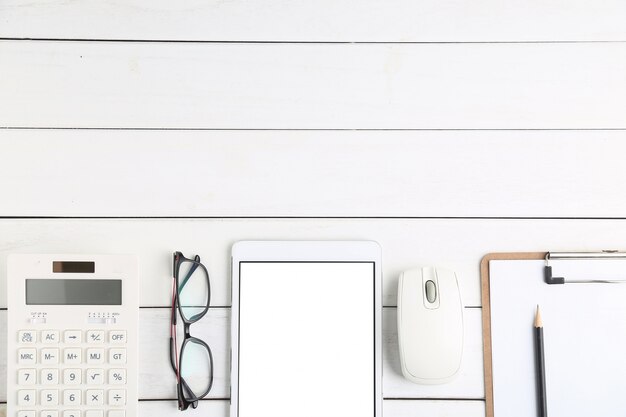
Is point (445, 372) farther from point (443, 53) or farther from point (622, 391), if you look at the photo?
point (443, 53)

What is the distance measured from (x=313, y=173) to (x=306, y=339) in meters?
0.20

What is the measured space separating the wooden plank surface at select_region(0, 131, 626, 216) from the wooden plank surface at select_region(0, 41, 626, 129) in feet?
0.06

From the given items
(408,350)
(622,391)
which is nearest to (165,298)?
(408,350)

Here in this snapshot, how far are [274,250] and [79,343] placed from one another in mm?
242

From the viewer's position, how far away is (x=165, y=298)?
64 cm

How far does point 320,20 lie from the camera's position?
647 millimetres

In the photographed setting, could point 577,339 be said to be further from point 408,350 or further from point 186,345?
point 186,345

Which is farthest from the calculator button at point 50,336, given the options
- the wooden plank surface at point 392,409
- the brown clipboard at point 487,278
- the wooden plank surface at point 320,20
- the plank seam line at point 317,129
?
the brown clipboard at point 487,278

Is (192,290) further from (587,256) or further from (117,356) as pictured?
(587,256)

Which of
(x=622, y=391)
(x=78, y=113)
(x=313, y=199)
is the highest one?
(x=78, y=113)

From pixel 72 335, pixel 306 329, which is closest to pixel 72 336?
pixel 72 335

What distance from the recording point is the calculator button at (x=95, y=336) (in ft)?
1.97

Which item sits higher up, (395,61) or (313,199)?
(395,61)

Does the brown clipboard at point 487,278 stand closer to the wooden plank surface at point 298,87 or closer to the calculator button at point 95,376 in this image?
the wooden plank surface at point 298,87
